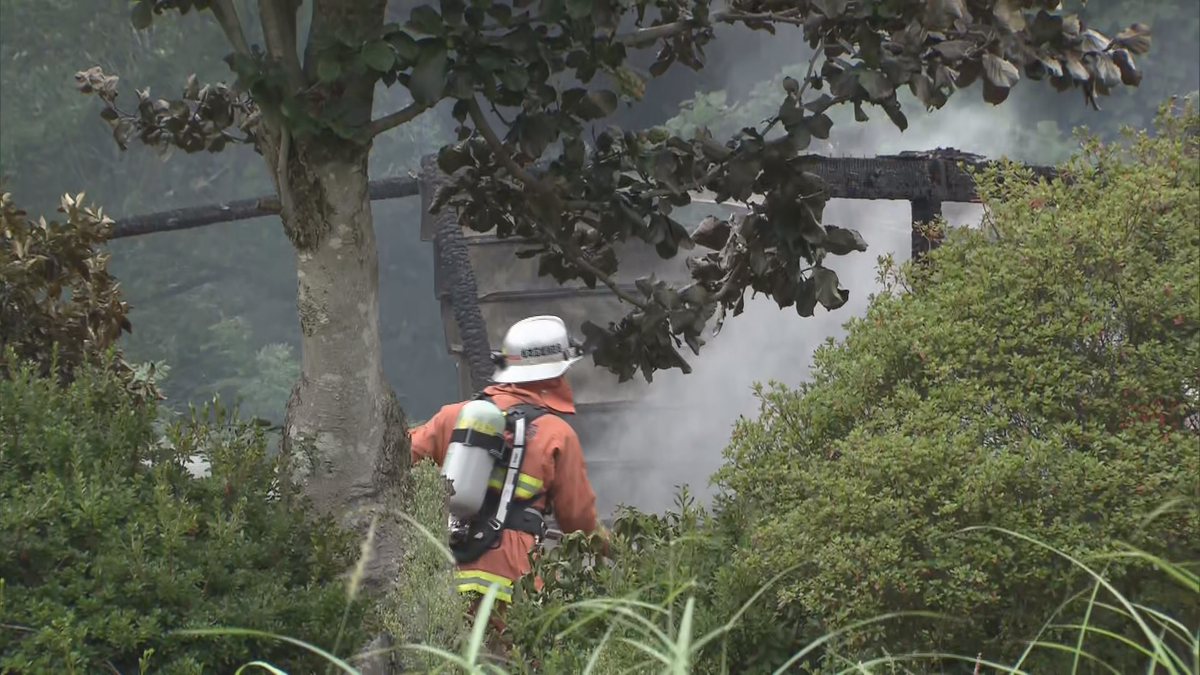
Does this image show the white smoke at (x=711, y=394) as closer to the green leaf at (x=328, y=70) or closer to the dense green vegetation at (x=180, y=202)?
the green leaf at (x=328, y=70)

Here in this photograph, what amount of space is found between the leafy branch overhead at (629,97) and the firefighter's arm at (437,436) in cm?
123

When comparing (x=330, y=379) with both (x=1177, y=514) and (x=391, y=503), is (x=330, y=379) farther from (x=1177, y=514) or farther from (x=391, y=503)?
(x=1177, y=514)

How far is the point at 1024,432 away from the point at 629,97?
156cm

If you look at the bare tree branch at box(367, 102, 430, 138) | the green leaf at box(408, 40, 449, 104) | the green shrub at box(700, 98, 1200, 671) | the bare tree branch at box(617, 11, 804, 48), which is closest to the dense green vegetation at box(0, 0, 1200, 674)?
the green shrub at box(700, 98, 1200, 671)

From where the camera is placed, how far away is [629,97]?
4.32 metres

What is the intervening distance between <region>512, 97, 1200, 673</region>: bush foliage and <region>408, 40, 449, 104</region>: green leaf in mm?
1386

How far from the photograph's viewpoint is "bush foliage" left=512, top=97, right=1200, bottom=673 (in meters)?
3.68

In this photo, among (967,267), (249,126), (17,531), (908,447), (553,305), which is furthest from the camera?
(553,305)

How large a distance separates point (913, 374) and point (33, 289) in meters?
3.18

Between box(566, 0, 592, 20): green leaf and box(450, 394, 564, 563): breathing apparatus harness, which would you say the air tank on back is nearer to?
box(450, 394, 564, 563): breathing apparatus harness

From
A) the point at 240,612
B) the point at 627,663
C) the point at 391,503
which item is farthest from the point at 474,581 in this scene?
the point at 240,612

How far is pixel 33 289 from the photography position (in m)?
5.09

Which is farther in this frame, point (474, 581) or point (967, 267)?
point (474, 581)

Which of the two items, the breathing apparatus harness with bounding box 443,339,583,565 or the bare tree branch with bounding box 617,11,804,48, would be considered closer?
the bare tree branch with bounding box 617,11,804,48
